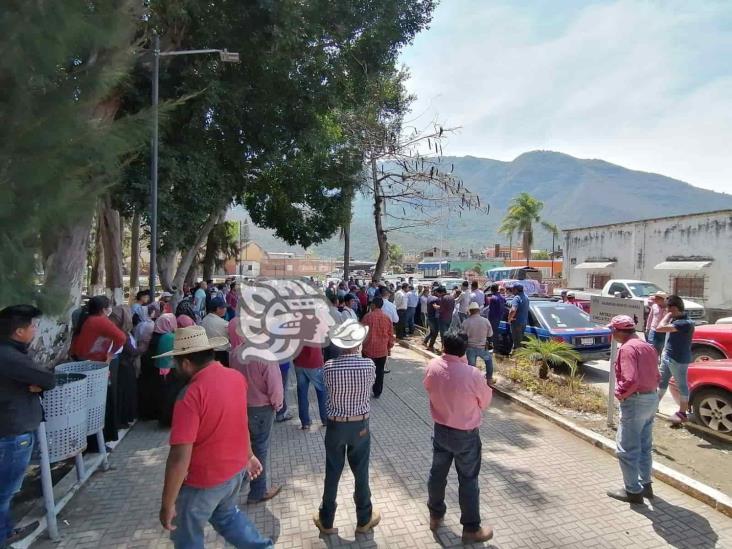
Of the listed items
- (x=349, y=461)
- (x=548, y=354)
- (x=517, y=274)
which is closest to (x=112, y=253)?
(x=548, y=354)

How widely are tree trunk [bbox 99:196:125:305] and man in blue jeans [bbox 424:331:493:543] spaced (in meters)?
10.5

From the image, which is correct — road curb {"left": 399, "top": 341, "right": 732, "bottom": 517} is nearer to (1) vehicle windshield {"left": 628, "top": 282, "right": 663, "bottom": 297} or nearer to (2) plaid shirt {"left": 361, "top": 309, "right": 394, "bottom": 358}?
(2) plaid shirt {"left": 361, "top": 309, "right": 394, "bottom": 358}

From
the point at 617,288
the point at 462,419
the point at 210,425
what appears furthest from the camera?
the point at 617,288

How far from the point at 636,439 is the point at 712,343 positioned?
4606 millimetres

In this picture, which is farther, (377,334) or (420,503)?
(377,334)

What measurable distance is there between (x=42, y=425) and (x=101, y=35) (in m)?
2.76

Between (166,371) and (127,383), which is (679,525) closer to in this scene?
(166,371)

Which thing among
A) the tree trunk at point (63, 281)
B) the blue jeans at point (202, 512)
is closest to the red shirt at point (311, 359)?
the tree trunk at point (63, 281)

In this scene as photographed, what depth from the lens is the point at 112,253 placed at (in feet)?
40.4

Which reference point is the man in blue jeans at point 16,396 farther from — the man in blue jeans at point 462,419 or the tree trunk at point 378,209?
the tree trunk at point 378,209

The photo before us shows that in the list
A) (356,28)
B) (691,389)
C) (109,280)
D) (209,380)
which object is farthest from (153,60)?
(691,389)

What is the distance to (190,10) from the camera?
28.2 feet

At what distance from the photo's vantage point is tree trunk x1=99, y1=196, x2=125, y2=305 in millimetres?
11617

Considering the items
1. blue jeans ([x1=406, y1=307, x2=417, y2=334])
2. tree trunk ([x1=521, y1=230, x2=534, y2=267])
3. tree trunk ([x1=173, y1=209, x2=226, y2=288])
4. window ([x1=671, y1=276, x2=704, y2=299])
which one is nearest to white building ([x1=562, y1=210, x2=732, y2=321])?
window ([x1=671, y1=276, x2=704, y2=299])
